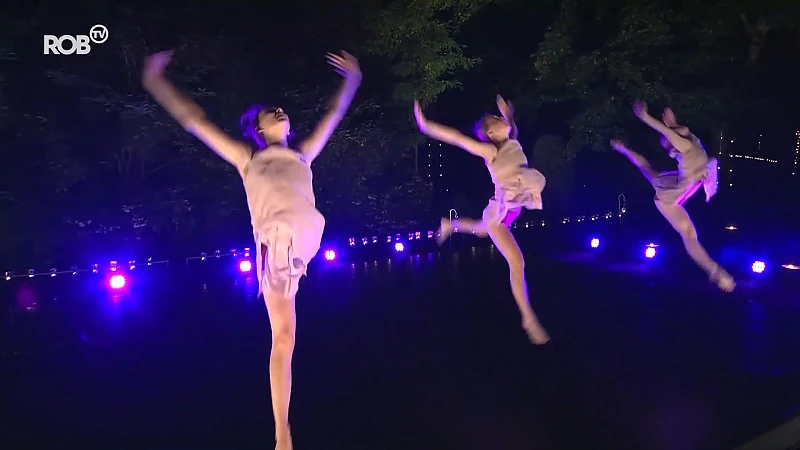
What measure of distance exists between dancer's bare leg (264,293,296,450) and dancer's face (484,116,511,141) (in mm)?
2364

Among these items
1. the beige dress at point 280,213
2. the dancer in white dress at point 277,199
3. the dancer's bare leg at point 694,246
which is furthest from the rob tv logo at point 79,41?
the dancer's bare leg at point 694,246

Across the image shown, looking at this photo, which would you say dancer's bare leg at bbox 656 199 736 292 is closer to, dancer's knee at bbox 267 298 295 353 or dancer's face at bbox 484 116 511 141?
dancer's face at bbox 484 116 511 141

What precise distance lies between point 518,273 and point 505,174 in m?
0.93

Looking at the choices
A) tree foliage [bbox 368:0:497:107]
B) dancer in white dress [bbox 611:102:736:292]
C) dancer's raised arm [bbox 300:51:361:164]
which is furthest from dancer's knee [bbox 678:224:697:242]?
dancer's raised arm [bbox 300:51:361:164]

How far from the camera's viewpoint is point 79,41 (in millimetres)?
7371

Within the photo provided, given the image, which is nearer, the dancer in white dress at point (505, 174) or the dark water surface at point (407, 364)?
the dark water surface at point (407, 364)

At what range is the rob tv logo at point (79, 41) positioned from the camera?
723cm

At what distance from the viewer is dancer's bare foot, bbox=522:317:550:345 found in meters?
5.38

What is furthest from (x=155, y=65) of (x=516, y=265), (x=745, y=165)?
(x=745, y=165)

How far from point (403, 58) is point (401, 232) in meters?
2.47

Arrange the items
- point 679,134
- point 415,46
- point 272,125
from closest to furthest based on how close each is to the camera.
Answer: point 272,125, point 679,134, point 415,46

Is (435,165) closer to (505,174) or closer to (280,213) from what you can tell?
(505,174)

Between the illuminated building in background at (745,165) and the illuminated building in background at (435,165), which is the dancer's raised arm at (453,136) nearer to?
the illuminated building in background at (435,165)

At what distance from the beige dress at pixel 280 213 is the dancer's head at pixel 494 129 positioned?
2.09m
